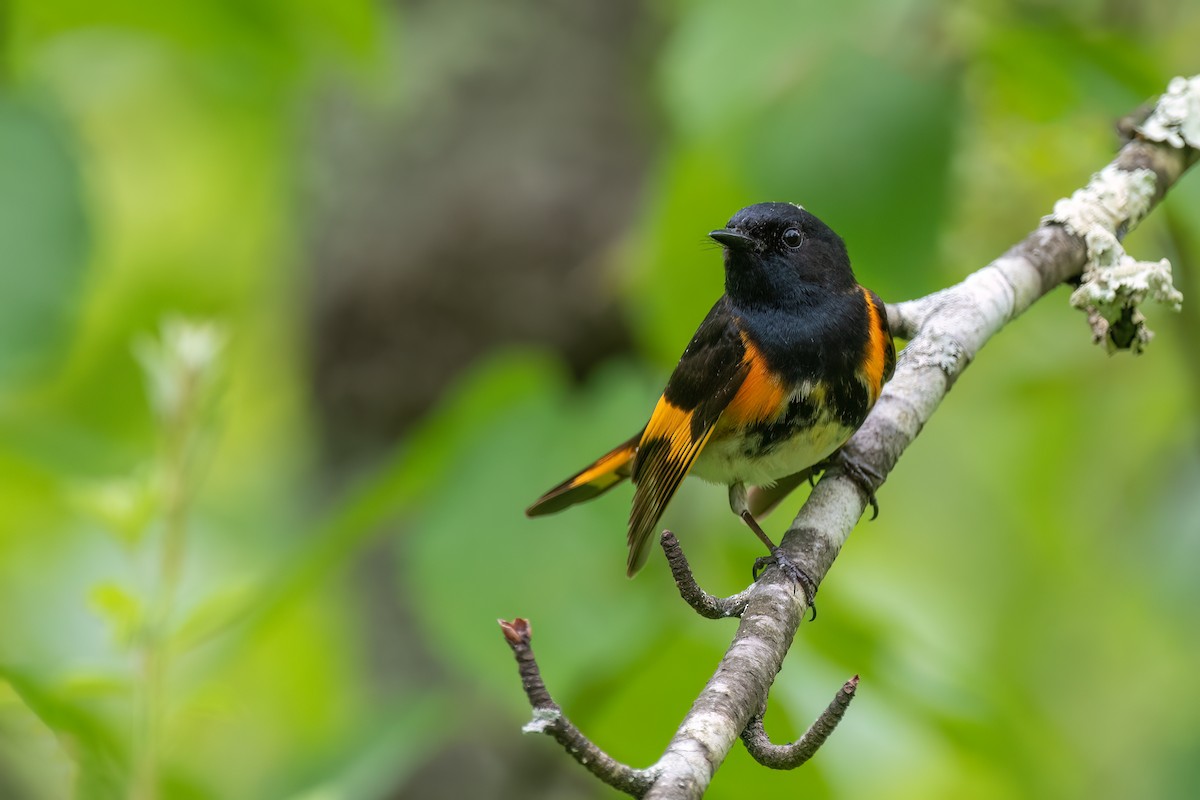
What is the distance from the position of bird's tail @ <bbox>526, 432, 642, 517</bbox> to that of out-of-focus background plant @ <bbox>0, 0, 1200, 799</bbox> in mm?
106

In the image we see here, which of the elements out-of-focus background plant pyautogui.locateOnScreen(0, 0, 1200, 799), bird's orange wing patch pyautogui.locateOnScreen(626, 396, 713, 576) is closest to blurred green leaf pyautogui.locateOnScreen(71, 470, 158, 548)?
out-of-focus background plant pyautogui.locateOnScreen(0, 0, 1200, 799)

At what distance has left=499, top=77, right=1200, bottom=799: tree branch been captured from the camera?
2.30 meters

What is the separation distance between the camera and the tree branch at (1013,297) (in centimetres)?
230

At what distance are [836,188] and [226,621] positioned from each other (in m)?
1.74

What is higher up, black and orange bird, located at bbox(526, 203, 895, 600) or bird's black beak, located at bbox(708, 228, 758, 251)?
bird's black beak, located at bbox(708, 228, 758, 251)

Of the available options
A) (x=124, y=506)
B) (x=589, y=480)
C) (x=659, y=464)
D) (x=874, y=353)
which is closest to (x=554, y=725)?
(x=659, y=464)

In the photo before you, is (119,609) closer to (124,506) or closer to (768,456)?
(124,506)

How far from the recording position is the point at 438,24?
4.90m

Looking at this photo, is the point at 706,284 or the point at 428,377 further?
the point at 428,377

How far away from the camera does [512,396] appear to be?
11.0 feet

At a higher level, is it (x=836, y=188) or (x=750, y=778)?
(x=836, y=188)

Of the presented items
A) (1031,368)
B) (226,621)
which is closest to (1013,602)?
(1031,368)

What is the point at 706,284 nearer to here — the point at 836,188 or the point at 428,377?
the point at 836,188

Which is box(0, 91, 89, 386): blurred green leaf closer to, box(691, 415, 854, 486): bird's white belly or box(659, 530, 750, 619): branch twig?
box(691, 415, 854, 486): bird's white belly
